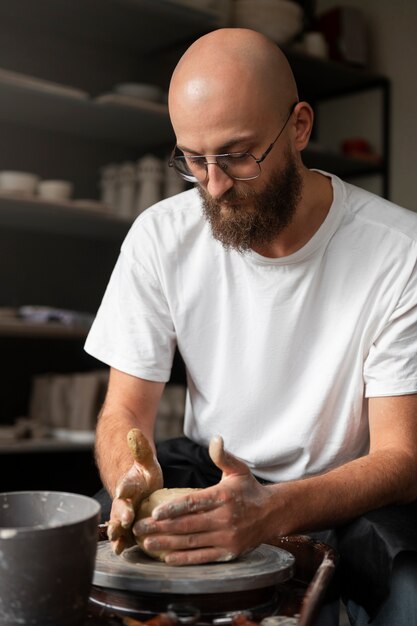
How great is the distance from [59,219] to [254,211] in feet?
5.62

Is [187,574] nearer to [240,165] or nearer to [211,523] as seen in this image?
[211,523]

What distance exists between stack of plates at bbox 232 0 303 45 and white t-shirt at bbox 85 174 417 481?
201 centimetres

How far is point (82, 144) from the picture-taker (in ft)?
10.9

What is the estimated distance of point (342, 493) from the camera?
3.90 ft

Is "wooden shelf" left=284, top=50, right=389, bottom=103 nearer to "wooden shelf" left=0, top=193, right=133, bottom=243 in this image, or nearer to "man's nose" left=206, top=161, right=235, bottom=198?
"wooden shelf" left=0, top=193, right=133, bottom=243

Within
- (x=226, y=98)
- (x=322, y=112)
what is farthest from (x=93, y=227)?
(x=226, y=98)

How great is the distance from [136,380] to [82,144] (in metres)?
1.96

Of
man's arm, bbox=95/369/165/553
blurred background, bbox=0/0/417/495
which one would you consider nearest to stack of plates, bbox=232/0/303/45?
blurred background, bbox=0/0/417/495

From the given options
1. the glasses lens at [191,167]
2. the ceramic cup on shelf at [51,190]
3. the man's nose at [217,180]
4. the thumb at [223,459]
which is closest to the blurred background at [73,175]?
the ceramic cup on shelf at [51,190]

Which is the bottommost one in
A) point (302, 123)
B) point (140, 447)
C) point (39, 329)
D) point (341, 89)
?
point (39, 329)

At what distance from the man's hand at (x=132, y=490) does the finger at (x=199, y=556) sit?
0.19 feet

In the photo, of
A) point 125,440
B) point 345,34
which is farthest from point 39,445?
point 345,34

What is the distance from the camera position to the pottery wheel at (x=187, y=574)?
0.89 meters

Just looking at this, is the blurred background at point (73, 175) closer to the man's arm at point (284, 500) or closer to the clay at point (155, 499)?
the man's arm at point (284, 500)
